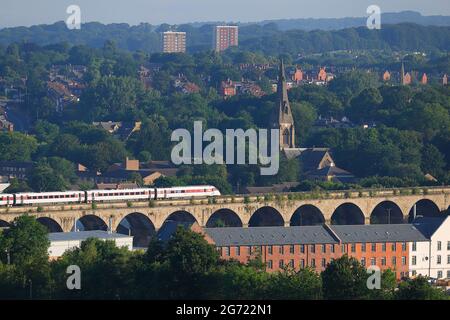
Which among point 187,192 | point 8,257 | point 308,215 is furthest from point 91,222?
point 8,257

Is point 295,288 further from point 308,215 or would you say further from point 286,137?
point 286,137

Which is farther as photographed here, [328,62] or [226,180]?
[328,62]

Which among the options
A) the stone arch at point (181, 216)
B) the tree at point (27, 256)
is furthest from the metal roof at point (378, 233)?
the tree at point (27, 256)

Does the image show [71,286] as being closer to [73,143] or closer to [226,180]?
[226,180]

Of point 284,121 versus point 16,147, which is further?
point 16,147

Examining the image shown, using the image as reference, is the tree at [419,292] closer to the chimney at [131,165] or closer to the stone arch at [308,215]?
the stone arch at [308,215]
